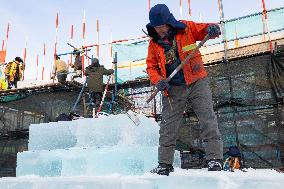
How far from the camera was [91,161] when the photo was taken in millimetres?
3814

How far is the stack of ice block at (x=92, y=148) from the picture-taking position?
12.2 ft

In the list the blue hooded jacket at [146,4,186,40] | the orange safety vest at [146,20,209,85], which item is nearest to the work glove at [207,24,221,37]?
the orange safety vest at [146,20,209,85]

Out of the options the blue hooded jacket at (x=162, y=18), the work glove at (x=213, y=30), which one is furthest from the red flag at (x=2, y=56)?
the work glove at (x=213, y=30)

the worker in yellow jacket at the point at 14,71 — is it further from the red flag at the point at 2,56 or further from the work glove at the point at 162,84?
the work glove at the point at 162,84

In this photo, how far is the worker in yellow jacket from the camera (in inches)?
516

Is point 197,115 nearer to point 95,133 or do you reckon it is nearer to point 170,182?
point 170,182

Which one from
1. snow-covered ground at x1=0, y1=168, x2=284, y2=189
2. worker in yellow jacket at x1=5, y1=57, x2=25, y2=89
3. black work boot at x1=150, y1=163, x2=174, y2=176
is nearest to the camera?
snow-covered ground at x1=0, y1=168, x2=284, y2=189

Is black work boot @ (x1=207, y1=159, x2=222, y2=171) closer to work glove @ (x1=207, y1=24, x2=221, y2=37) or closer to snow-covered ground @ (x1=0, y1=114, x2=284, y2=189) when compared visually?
snow-covered ground @ (x1=0, y1=114, x2=284, y2=189)

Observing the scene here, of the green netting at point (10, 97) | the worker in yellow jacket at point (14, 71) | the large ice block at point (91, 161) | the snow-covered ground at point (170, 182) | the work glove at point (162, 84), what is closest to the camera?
the snow-covered ground at point (170, 182)

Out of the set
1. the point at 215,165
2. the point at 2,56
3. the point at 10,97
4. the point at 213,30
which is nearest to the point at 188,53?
the point at 213,30

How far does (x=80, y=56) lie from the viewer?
451 inches

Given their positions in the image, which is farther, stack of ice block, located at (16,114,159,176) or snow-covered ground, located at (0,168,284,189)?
stack of ice block, located at (16,114,159,176)

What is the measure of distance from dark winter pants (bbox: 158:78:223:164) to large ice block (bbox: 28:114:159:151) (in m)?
0.46

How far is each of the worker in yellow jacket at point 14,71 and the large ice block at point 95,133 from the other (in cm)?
912
